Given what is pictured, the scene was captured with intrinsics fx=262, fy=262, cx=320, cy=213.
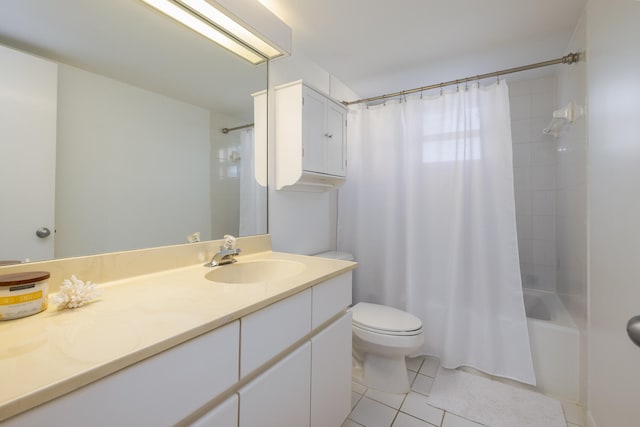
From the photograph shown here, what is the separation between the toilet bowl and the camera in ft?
4.97

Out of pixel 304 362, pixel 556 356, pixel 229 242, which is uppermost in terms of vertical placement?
pixel 229 242

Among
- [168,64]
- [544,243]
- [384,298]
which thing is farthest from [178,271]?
[544,243]

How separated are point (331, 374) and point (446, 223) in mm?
1273

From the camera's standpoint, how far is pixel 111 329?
0.60m

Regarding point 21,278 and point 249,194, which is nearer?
point 21,278

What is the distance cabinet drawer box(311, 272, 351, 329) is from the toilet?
1.18 ft

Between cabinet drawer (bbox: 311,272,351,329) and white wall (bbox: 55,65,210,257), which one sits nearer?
white wall (bbox: 55,65,210,257)

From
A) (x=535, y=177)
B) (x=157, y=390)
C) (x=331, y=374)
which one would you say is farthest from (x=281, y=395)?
(x=535, y=177)

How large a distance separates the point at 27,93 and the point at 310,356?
1.27m

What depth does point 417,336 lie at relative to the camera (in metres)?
1.53

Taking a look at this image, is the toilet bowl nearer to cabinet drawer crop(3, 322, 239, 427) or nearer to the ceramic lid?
cabinet drawer crop(3, 322, 239, 427)

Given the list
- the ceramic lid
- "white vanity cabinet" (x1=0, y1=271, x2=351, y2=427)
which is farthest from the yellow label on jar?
"white vanity cabinet" (x1=0, y1=271, x2=351, y2=427)

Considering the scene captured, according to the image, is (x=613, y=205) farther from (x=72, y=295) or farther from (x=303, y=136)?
(x=72, y=295)

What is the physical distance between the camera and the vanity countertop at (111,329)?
1.39 feet
